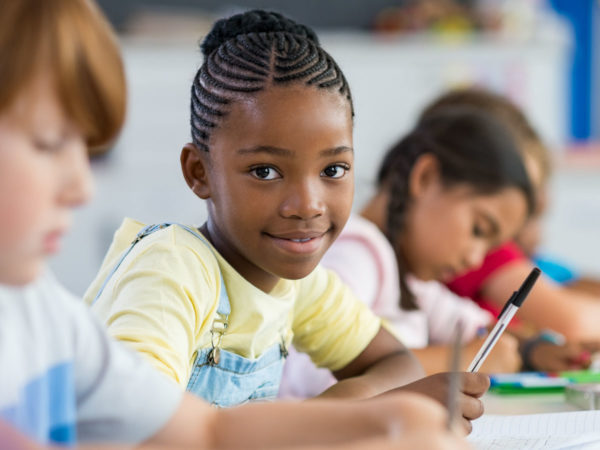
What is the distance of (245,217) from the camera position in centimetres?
66

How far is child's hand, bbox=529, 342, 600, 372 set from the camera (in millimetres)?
1121

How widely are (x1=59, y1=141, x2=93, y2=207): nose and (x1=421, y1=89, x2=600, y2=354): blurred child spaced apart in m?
1.03

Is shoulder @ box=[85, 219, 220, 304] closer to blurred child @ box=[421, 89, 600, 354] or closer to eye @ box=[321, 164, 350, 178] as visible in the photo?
eye @ box=[321, 164, 350, 178]

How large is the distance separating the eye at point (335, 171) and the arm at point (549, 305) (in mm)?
803

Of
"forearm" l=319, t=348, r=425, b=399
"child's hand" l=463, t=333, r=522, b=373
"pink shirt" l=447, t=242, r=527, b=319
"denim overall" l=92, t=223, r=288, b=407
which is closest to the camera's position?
"denim overall" l=92, t=223, r=288, b=407

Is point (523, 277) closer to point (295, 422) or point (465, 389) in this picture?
point (465, 389)

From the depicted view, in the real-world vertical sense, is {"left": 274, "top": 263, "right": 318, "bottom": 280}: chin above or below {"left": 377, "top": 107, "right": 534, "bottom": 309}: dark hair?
below

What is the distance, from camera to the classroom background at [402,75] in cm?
320

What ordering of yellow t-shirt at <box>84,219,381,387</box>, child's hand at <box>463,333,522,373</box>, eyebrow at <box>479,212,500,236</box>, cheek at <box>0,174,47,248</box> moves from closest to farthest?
cheek at <box>0,174,47,248</box> → yellow t-shirt at <box>84,219,381,387</box> → child's hand at <box>463,333,522,373</box> → eyebrow at <box>479,212,500,236</box>

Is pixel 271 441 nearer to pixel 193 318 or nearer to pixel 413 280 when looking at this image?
pixel 193 318

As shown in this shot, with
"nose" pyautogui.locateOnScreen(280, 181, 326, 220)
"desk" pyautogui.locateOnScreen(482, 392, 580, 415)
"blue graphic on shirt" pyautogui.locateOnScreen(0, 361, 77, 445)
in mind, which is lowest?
"blue graphic on shirt" pyautogui.locateOnScreen(0, 361, 77, 445)

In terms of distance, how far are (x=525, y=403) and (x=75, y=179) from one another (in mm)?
616

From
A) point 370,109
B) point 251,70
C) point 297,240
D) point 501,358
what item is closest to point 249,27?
point 251,70

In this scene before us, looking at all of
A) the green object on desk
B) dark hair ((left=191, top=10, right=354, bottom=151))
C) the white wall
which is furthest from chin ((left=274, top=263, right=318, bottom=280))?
the white wall
